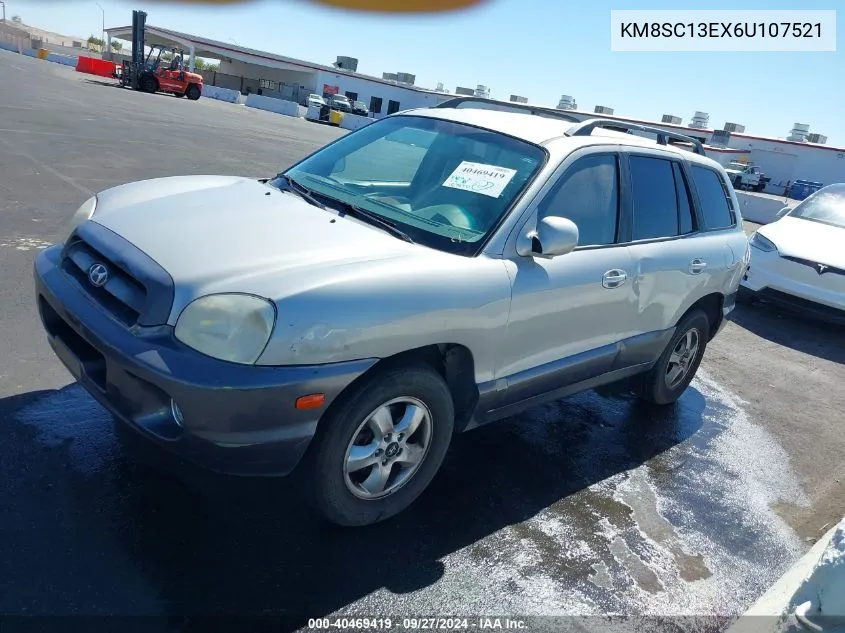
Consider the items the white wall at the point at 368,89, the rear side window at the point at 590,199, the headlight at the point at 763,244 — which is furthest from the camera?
the white wall at the point at 368,89

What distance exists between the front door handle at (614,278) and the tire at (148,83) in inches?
1428

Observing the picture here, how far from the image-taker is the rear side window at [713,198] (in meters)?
4.81

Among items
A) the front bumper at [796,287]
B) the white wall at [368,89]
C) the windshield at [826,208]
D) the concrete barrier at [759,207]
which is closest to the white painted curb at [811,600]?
the front bumper at [796,287]

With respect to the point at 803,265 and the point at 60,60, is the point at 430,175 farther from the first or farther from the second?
the point at 60,60

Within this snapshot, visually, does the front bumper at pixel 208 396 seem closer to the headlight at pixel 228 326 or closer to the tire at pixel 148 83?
the headlight at pixel 228 326

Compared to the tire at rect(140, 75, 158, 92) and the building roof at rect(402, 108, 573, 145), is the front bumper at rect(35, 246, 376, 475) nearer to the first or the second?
the building roof at rect(402, 108, 573, 145)

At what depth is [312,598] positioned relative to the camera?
259cm

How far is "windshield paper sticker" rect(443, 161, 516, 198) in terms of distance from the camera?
135 inches

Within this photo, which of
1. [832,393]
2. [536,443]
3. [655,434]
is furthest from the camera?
[832,393]

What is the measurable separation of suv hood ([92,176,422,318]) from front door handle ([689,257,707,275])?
2.26m

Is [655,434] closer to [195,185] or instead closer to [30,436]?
[195,185]

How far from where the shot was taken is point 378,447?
2.91 metres

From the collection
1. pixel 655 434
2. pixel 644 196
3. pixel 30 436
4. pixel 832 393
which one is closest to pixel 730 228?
pixel 644 196

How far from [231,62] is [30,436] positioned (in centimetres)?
7914
